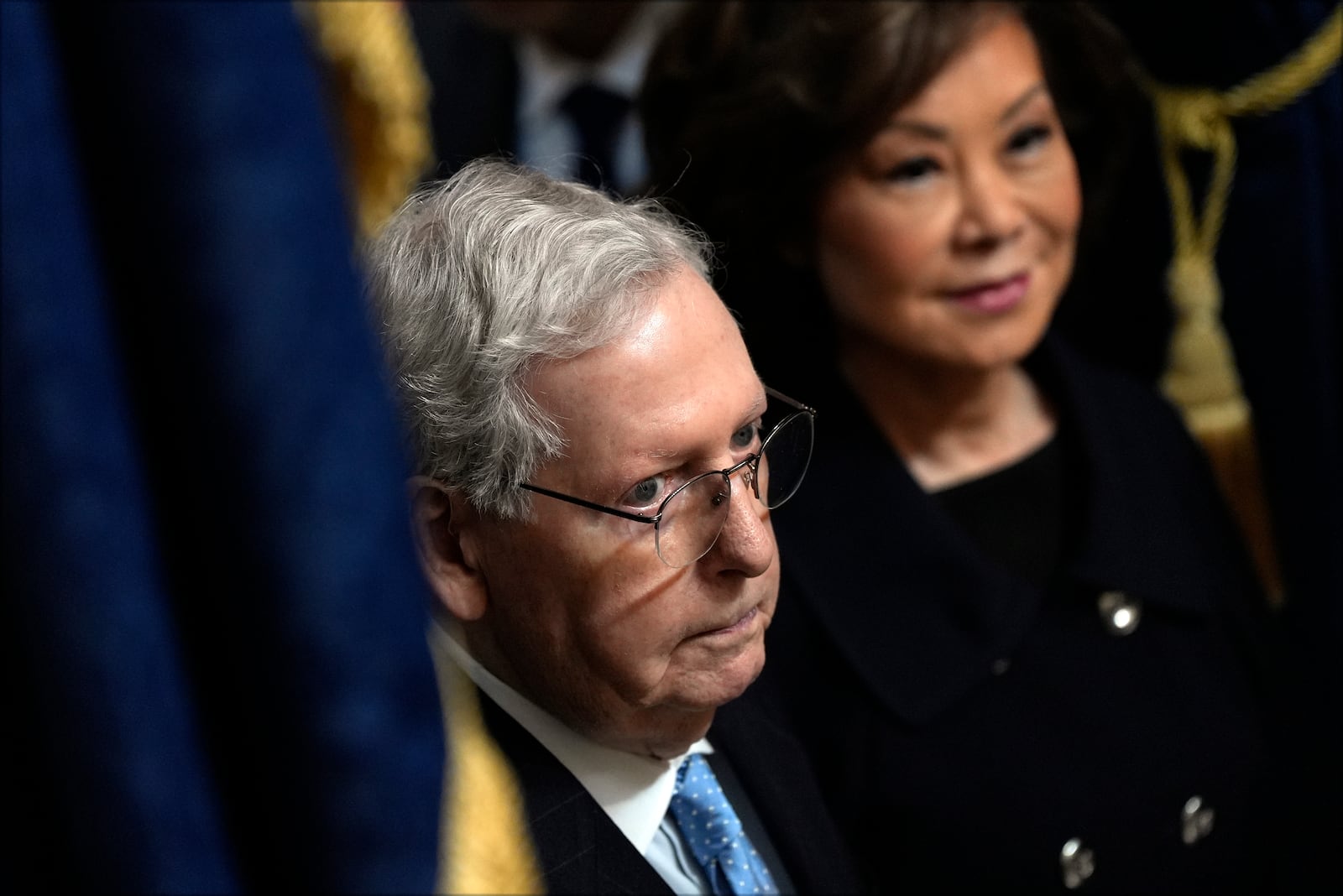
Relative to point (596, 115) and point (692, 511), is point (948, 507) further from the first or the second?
point (596, 115)

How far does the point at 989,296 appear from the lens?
133 cm

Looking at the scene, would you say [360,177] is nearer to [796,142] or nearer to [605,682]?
[605,682]

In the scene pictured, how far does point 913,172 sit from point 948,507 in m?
0.36

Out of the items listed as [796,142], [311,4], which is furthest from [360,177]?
[796,142]

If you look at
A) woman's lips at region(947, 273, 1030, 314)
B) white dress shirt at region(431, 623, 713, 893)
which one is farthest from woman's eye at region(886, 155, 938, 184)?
white dress shirt at region(431, 623, 713, 893)

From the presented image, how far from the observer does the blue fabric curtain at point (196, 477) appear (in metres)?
0.39

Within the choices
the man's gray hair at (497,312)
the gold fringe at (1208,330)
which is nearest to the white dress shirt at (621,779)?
the man's gray hair at (497,312)

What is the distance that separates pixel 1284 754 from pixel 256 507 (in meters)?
1.44

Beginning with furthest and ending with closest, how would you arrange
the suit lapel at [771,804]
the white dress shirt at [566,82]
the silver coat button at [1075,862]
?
the white dress shirt at [566,82] < the silver coat button at [1075,862] < the suit lapel at [771,804]

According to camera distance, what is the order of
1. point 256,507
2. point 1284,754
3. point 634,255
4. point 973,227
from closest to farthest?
point 256,507, point 634,255, point 973,227, point 1284,754

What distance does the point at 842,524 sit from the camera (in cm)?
135

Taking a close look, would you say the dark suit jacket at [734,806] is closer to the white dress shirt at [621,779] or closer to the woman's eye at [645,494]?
the white dress shirt at [621,779]

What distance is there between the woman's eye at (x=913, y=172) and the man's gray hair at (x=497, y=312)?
0.46m

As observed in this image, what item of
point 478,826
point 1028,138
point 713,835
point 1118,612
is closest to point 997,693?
point 1118,612
